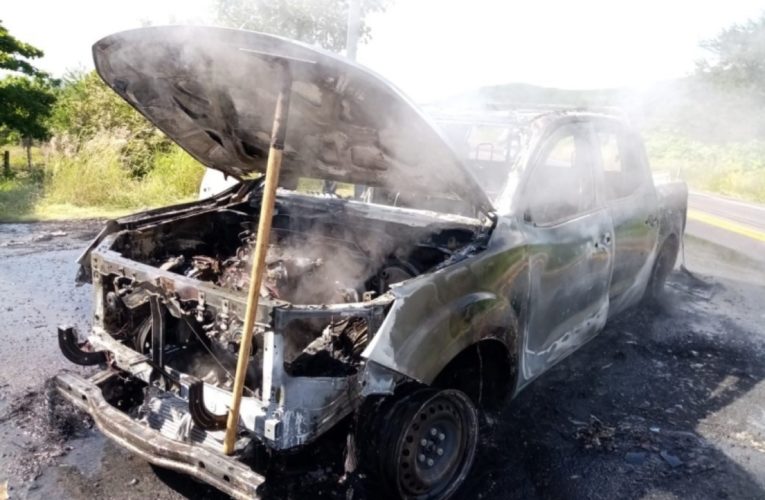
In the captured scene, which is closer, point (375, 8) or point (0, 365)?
point (0, 365)

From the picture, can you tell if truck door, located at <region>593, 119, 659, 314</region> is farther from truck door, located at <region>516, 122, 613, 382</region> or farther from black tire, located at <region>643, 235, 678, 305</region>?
black tire, located at <region>643, 235, 678, 305</region>

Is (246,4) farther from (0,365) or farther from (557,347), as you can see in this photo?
(557,347)

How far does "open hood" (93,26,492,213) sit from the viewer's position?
7.93 ft

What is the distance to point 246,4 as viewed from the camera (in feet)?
25.5

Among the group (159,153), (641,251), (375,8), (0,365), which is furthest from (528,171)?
(159,153)

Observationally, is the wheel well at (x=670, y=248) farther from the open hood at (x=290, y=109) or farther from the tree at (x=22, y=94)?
the tree at (x=22, y=94)

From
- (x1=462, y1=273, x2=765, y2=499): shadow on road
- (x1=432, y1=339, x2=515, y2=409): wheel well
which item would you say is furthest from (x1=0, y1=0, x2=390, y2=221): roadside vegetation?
(x1=432, y1=339, x2=515, y2=409): wheel well

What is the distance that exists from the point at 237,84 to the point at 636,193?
10.0 feet

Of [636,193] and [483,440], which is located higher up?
[636,193]

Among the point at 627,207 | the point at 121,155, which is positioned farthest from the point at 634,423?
the point at 121,155

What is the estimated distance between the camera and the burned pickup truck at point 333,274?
88.7 inches

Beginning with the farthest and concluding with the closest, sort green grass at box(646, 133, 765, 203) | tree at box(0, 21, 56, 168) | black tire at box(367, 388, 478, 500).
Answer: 1. green grass at box(646, 133, 765, 203)
2. tree at box(0, 21, 56, 168)
3. black tire at box(367, 388, 478, 500)

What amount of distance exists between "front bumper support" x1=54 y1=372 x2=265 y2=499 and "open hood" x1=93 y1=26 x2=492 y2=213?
1580mm

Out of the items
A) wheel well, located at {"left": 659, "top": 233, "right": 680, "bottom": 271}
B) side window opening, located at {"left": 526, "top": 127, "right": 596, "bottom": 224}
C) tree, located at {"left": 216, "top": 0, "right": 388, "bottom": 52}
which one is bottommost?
wheel well, located at {"left": 659, "top": 233, "right": 680, "bottom": 271}
